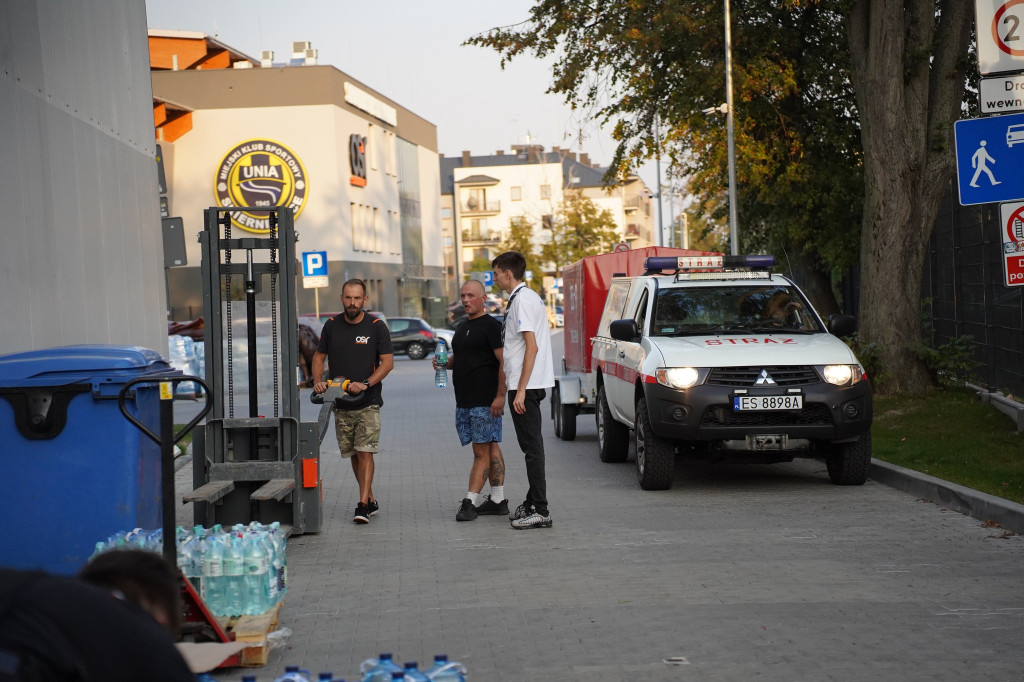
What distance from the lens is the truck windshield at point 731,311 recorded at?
11984 millimetres

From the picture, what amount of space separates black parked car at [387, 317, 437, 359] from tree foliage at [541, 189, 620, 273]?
4271cm

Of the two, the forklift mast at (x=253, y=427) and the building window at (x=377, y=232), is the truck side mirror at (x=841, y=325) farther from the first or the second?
the building window at (x=377, y=232)

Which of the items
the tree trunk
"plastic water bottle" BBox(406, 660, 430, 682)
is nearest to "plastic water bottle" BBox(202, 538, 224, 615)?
"plastic water bottle" BBox(406, 660, 430, 682)

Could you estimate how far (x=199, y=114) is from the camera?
5822 centimetres

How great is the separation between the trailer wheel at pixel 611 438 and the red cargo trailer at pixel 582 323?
60.5 inches

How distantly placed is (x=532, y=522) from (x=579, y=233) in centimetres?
7852

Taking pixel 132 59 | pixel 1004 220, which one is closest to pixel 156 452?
pixel 1004 220

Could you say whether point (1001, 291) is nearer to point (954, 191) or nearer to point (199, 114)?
point (954, 191)

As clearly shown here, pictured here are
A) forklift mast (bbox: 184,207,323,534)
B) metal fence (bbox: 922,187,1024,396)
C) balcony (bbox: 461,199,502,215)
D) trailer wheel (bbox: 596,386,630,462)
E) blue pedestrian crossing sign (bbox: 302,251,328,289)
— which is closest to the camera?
forklift mast (bbox: 184,207,323,534)

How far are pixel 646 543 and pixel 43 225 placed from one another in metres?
5.09

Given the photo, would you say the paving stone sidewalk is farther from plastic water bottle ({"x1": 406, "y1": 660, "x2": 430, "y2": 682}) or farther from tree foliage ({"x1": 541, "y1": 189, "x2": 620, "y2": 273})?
tree foliage ({"x1": 541, "y1": 189, "x2": 620, "y2": 273})

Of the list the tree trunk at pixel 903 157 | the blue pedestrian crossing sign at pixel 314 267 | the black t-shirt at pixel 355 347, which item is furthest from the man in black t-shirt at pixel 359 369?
the blue pedestrian crossing sign at pixel 314 267

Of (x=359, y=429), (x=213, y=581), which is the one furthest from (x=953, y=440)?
(x=213, y=581)

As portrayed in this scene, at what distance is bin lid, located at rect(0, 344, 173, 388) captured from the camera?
23.2ft
